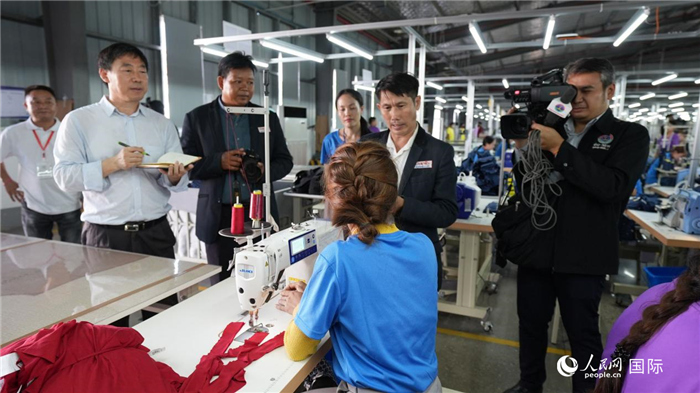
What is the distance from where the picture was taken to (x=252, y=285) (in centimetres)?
126

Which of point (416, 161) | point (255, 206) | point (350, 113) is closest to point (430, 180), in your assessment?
point (416, 161)

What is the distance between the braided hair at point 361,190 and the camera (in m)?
1.14

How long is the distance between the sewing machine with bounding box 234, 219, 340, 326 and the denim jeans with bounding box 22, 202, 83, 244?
99.2 inches

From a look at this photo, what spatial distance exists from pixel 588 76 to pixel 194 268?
180 centimetres

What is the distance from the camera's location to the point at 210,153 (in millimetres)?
2230

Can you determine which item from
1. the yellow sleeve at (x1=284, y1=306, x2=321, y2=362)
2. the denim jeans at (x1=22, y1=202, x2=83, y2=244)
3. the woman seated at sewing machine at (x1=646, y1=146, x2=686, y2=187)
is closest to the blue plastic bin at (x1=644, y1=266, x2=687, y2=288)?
the yellow sleeve at (x1=284, y1=306, x2=321, y2=362)

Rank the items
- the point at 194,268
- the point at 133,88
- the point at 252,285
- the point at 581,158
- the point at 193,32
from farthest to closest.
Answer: the point at 193,32, the point at 133,88, the point at 194,268, the point at 581,158, the point at 252,285

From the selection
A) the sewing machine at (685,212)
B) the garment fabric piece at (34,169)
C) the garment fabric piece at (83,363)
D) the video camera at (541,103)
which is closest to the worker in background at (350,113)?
the video camera at (541,103)

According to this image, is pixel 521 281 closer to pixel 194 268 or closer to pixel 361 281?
pixel 361 281

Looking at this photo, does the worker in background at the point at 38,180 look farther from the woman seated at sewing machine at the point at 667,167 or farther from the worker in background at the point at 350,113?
the woman seated at sewing machine at the point at 667,167

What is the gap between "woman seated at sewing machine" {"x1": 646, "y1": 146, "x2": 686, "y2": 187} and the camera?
594 cm

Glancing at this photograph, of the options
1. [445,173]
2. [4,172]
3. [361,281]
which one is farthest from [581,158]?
[4,172]

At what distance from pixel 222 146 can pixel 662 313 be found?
197 centimetres

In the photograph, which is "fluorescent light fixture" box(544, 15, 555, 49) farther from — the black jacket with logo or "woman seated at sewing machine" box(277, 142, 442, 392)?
"woman seated at sewing machine" box(277, 142, 442, 392)
